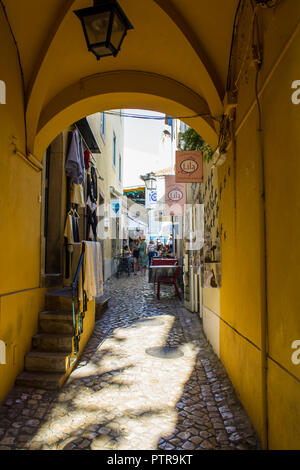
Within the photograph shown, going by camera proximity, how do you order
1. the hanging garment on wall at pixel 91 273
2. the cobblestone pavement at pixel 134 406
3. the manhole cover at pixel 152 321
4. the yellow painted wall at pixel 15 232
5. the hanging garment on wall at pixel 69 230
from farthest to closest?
the manhole cover at pixel 152 321 < the hanging garment on wall at pixel 69 230 < the hanging garment on wall at pixel 91 273 < the yellow painted wall at pixel 15 232 < the cobblestone pavement at pixel 134 406

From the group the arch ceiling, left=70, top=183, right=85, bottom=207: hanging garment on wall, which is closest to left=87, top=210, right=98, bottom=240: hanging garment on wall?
left=70, top=183, right=85, bottom=207: hanging garment on wall

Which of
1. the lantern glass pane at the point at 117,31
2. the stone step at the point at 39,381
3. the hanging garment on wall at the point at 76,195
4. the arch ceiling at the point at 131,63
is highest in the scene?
the arch ceiling at the point at 131,63

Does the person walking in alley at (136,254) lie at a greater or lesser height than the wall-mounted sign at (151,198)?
lesser

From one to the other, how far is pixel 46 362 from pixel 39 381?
291 millimetres

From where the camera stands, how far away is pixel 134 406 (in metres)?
3.53

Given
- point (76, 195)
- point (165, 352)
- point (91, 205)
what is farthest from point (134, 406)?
Result: point (91, 205)

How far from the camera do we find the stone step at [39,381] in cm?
397

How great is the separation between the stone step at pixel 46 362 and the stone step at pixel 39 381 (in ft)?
0.45

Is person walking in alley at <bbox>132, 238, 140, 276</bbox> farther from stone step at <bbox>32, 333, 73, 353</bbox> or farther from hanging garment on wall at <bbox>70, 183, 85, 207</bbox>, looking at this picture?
stone step at <bbox>32, 333, 73, 353</bbox>

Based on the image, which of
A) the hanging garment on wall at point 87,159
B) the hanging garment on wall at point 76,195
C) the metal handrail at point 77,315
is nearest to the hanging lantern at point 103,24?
the metal handrail at point 77,315

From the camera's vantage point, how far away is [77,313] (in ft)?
16.3

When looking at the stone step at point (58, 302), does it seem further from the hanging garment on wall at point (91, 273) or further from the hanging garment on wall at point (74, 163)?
the hanging garment on wall at point (74, 163)

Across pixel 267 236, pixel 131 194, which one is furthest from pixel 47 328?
pixel 131 194

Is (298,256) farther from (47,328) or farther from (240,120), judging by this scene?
(47,328)
